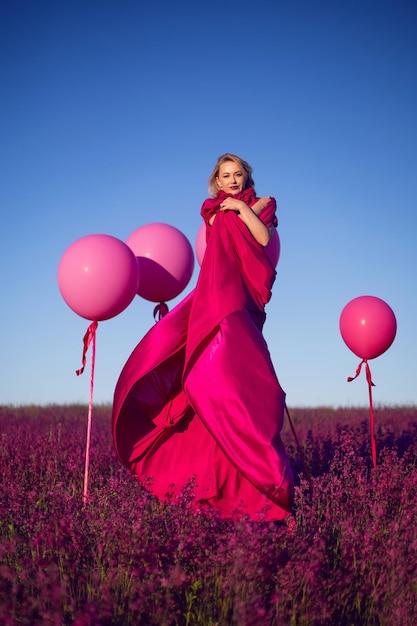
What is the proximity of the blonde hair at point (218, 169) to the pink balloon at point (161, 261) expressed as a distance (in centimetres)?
74

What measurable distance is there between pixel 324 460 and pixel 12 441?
126 inches

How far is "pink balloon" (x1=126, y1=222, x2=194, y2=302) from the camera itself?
4574 millimetres

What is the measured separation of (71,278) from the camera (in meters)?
4.16

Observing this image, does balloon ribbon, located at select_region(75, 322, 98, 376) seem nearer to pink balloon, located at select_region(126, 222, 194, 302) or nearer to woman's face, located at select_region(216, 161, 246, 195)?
pink balloon, located at select_region(126, 222, 194, 302)

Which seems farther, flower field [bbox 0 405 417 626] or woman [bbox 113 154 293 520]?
woman [bbox 113 154 293 520]

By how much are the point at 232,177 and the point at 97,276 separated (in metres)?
1.11

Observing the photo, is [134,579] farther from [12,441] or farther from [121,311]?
[12,441]

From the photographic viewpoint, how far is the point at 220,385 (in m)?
3.24

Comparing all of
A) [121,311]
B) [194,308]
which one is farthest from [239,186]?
[121,311]

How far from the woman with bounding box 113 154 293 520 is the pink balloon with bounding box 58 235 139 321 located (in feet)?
1.68

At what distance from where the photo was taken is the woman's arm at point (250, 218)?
359cm

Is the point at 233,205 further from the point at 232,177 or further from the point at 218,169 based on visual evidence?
the point at 218,169

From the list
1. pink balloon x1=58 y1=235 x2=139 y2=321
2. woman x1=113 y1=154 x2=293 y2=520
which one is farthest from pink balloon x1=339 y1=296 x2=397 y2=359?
pink balloon x1=58 y1=235 x2=139 y2=321

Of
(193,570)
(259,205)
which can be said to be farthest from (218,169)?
(193,570)
